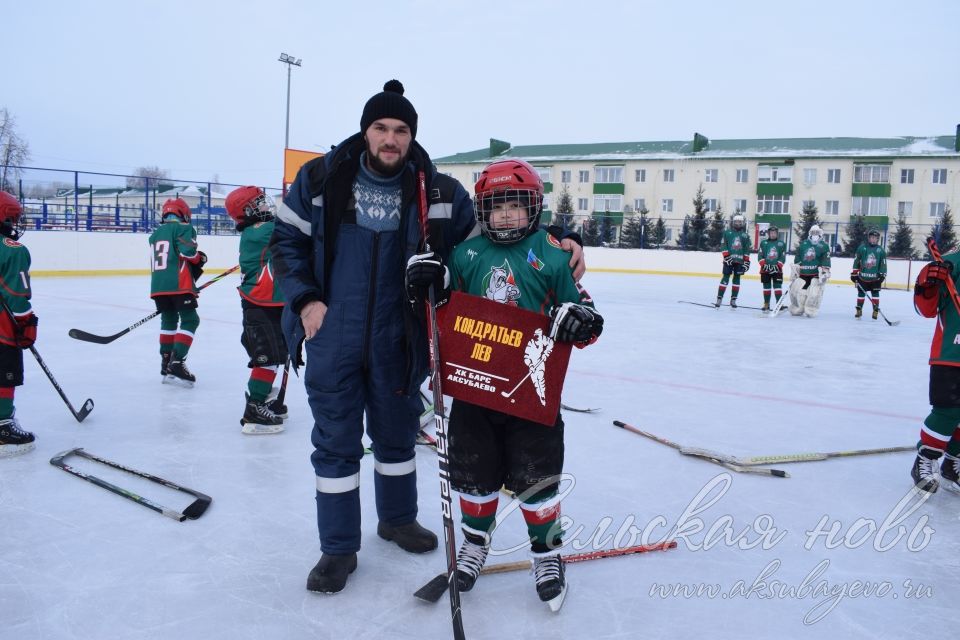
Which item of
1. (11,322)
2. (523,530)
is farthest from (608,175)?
(523,530)

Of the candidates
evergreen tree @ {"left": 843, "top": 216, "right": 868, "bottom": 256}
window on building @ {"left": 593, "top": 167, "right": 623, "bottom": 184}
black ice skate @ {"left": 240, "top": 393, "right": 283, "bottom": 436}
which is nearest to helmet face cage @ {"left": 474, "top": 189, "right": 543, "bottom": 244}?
black ice skate @ {"left": 240, "top": 393, "right": 283, "bottom": 436}

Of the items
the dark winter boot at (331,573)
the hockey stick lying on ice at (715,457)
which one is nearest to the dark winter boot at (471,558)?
the dark winter boot at (331,573)

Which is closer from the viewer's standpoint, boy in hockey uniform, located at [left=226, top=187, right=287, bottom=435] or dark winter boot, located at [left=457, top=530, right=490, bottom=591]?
dark winter boot, located at [left=457, top=530, right=490, bottom=591]

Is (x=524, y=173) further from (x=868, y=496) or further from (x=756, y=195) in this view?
(x=756, y=195)

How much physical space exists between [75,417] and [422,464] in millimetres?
2044

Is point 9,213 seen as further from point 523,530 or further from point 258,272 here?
point 523,530

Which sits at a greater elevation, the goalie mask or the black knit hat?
the black knit hat

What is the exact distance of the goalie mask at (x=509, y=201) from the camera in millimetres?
1955

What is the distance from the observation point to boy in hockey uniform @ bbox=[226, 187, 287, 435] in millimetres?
3654

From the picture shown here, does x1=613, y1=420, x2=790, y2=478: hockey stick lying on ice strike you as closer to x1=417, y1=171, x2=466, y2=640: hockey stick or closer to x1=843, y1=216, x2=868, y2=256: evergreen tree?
x1=417, y1=171, x2=466, y2=640: hockey stick

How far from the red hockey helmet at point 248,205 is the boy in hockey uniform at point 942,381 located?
3280 millimetres

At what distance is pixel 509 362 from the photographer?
6.24 feet

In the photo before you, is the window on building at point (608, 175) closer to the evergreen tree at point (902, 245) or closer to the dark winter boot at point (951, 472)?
the evergreen tree at point (902, 245)

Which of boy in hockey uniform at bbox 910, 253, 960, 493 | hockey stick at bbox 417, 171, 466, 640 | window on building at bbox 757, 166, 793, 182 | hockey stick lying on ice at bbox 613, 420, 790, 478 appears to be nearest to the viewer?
hockey stick at bbox 417, 171, 466, 640
